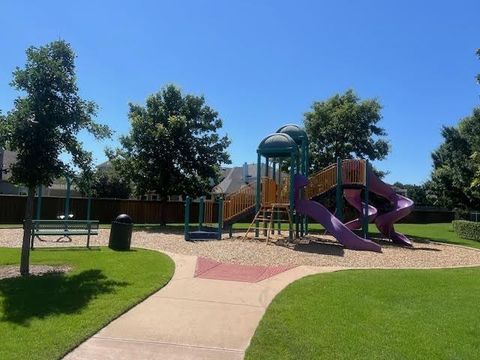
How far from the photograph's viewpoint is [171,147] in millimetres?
26906

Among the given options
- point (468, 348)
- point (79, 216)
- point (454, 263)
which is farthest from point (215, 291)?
point (79, 216)

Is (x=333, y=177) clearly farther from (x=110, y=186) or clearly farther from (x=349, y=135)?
(x=110, y=186)

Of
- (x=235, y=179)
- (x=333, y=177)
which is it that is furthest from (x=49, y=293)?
(x=235, y=179)

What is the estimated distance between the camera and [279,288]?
29.7ft

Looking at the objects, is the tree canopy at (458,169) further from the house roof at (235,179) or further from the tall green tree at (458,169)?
the house roof at (235,179)

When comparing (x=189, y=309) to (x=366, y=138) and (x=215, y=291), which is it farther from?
(x=366, y=138)

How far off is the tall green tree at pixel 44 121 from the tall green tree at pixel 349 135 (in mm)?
20509

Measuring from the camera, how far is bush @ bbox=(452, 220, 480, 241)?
93.0 feet

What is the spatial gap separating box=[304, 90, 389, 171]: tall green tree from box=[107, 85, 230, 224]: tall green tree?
5823 mm

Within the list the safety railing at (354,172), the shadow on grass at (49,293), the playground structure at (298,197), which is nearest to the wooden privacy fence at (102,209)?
the playground structure at (298,197)

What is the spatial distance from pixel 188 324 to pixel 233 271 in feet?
14.9

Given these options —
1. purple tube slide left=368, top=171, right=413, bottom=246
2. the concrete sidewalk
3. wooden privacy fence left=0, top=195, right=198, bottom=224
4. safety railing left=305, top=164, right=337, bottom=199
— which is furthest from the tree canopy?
the concrete sidewalk

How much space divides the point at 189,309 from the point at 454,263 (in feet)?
34.9

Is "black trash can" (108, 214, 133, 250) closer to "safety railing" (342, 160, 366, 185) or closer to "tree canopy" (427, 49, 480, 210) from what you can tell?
"safety railing" (342, 160, 366, 185)
